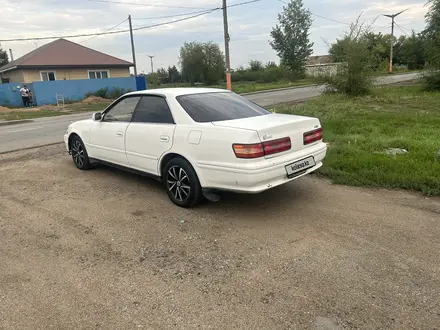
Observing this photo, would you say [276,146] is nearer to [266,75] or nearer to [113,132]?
[113,132]

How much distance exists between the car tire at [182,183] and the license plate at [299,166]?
3.55 feet

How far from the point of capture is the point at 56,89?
28766 mm

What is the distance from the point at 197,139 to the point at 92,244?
5.30 ft

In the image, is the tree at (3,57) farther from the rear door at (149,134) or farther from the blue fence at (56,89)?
the rear door at (149,134)

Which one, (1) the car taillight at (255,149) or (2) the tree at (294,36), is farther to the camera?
(2) the tree at (294,36)

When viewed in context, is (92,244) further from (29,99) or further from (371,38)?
→ (29,99)

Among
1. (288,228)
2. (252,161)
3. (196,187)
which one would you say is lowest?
(288,228)

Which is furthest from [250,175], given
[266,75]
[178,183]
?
[266,75]

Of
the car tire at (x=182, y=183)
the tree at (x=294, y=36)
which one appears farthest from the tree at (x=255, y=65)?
the car tire at (x=182, y=183)

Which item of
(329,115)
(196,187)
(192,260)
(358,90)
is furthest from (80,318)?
(358,90)

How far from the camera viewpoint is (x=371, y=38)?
18672 millimetres

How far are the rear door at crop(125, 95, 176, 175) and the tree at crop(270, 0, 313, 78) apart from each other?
57.4m

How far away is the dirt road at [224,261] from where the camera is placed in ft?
8.90

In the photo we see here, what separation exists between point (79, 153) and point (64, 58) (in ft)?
105
